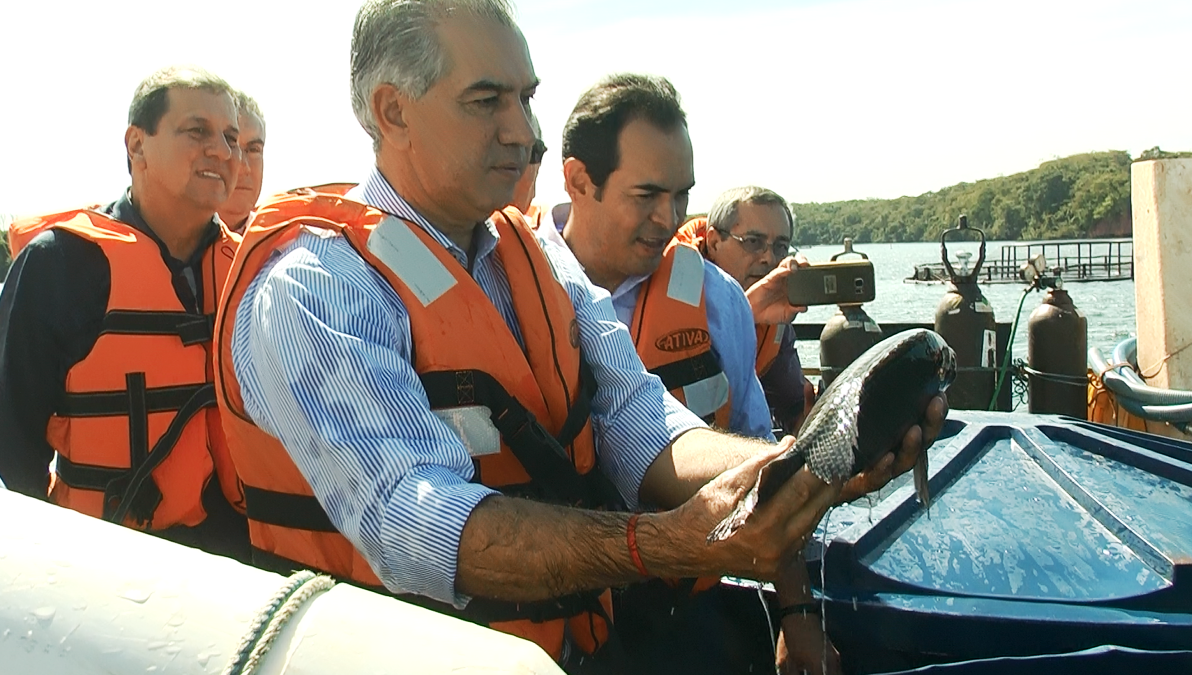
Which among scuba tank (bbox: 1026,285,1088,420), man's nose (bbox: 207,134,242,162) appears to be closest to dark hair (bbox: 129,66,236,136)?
man's nose (bbox: 207,134,242,162)

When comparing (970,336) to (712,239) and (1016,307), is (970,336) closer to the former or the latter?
(712,239)

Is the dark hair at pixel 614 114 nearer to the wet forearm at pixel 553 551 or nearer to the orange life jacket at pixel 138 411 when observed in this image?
the orange life jacket at pixel 138 411

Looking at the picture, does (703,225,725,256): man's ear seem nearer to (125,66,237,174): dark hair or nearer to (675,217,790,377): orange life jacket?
(675,217,790,377): orange life jacket

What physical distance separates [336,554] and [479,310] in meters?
0.60

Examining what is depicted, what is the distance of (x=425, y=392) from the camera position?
1.88 metres

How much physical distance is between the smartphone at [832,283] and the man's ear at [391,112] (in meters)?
2.34

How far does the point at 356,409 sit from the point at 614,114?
74.7 inches

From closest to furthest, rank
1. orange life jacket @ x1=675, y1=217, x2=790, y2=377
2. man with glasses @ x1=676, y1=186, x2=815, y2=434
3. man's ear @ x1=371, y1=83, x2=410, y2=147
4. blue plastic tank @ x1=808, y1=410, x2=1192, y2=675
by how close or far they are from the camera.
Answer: man's ear @ x1=371, y1=83, x2=410, y2=147
blue plastic tank @ x1=808, y1=410, x2=1192, y2=675
man with glasses @ x1=676, y1=186, x2=815, y2=434
orange life jacket @ x1=675, y1=217, x2=790, y2=377

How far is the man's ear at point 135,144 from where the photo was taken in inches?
137

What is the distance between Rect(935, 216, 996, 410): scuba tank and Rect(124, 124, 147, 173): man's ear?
5.63 meters

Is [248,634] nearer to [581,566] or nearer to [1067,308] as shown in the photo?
[581,566]

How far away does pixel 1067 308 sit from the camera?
6855 mm

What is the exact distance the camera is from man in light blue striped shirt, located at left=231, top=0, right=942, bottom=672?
65.9 inches

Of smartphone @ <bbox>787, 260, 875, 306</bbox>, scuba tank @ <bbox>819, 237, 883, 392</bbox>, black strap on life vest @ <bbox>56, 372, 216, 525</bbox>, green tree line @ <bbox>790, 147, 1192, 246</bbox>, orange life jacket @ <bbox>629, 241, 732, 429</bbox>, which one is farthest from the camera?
green tree line @ <bbox>790, 147, 1192, 246</bbox>
